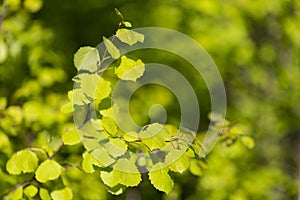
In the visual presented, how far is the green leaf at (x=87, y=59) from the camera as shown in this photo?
4.43ft

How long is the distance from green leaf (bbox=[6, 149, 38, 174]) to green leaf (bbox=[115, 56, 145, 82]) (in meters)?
0.38

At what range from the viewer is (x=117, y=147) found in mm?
1232

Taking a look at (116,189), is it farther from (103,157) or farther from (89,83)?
(89,83)

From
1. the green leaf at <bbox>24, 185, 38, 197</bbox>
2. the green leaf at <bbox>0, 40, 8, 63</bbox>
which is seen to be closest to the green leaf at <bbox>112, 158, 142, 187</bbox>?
the green leaf at <bbox>24, 185, 38, 197</bbox>

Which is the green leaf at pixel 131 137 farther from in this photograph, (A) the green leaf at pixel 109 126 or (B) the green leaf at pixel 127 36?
(B) the green leaf at pixel 127 36

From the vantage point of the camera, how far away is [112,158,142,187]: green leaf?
4.07 feet

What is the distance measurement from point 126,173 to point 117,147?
7cm

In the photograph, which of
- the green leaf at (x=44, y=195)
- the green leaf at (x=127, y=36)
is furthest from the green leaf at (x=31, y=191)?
the green leaf at (x=127, y=36)

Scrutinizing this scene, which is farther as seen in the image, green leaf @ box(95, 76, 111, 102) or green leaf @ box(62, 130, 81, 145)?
green leaf @ box(62, 130, 81, 145)

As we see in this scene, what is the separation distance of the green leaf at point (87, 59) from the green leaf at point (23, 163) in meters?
0.29

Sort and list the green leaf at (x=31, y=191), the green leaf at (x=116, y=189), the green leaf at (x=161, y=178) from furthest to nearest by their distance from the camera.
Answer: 1. the green leaf at (x=31, y=191)
2. the green leaf at (x=116, y=189)
3. the green leaf at (x=161, y=178)

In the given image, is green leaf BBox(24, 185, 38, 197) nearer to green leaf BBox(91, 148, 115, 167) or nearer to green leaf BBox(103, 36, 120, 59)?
green leaf BBox(91, 148, 115, 167)

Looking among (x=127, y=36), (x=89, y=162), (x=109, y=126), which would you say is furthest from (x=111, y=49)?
(x=89, y=162)

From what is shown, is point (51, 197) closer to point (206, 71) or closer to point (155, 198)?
point (206, 71)
